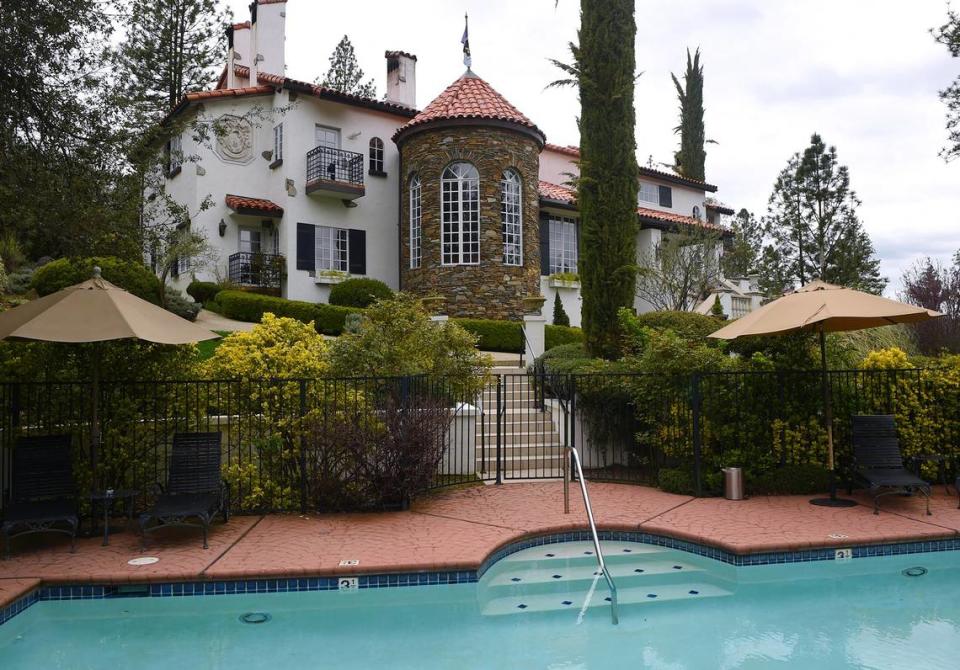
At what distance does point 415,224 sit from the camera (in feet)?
72.9

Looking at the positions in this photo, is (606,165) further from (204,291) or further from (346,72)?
(346,72)

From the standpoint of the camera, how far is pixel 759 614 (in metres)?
6.05

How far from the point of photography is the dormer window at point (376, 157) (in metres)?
23.2

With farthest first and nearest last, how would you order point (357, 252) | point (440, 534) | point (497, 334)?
point (357, 252) < point (497, 334) < point (440, 534)

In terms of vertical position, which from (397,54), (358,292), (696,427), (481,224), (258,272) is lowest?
(696,427)

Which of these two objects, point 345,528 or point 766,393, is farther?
point 766,393

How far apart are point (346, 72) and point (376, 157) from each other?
727 inches

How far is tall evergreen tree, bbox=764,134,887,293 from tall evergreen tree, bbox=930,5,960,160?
14.2 meters

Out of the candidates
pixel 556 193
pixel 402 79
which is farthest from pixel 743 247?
pixel 402 79

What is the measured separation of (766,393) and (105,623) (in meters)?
8.31

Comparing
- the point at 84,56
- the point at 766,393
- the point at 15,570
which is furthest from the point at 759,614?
the point at 84,56

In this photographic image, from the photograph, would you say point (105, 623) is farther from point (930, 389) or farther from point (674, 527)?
point (930, 389)

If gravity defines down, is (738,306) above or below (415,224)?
below

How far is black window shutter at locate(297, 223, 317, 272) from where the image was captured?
2152cm
